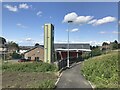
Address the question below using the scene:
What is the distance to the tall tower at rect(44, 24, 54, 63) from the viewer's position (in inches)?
1699

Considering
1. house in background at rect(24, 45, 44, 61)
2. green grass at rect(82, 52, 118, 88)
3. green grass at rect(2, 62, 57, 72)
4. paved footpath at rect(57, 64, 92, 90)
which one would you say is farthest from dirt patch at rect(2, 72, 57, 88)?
house in background at rect(24, 45, 44, 61)

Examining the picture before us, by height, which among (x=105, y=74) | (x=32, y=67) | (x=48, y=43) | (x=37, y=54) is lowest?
(x=32, y=67)

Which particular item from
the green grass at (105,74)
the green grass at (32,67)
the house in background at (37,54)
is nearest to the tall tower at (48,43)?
the house in background at (37,54)

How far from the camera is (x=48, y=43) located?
1718 inches

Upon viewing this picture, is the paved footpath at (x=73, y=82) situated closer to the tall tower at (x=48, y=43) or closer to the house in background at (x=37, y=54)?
the tall tower at (x=48, y=43)

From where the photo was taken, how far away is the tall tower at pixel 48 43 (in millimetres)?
43156

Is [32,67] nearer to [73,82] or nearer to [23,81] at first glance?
[23,81]

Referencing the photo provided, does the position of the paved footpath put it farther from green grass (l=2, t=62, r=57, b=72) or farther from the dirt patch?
green grass (l=2, t=62, r=57, b=72)

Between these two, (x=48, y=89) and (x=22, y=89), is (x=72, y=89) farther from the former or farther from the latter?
(x=22, y=89)

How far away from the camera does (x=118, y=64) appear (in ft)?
67.3

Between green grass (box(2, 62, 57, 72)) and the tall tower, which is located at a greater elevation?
the tall tower

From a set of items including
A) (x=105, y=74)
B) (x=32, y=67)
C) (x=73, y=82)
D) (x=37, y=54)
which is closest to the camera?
(x=73, y=82)

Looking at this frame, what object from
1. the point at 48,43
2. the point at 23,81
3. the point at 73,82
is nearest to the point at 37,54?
the point at 48,43

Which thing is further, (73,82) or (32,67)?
(32,67)
